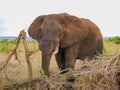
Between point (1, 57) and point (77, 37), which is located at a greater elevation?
point (77, 37)

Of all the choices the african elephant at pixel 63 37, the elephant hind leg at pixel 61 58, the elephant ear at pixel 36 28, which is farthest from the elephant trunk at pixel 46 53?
the elephant hind leg at pixel 61 58

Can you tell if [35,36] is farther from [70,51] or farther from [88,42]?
[88,42]

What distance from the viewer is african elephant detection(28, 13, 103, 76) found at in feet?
35.9

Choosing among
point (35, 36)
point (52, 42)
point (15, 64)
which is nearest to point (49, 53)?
point (52, 42)

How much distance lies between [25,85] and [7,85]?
15.9 inches

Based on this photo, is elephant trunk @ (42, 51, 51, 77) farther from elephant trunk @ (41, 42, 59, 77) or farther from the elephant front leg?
the elephant front leg

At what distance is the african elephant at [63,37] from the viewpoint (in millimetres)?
10930

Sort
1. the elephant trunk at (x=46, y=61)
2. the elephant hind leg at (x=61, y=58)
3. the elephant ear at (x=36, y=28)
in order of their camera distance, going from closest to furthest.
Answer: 1. the elephant trunk at (x=46, y=61)
2. the elephant ear at (x=36, y=28)
3. the elephant hind leg at (x=61, y=58)

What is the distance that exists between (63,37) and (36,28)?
0.64m

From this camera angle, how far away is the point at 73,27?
40.0ft

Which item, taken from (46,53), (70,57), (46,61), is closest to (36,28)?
(70,57)

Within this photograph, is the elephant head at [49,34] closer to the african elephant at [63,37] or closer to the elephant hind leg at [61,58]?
the african elephant at [63,37]

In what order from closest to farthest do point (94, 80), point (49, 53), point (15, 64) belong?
point (94, 80) < point (49, 53) < point (15, 64)

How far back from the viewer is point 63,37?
11.7 metres
